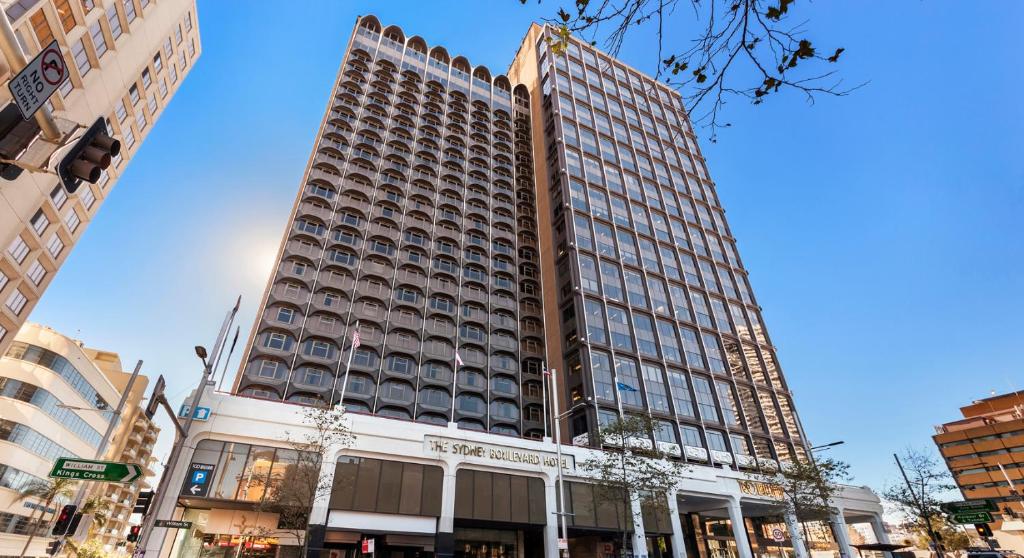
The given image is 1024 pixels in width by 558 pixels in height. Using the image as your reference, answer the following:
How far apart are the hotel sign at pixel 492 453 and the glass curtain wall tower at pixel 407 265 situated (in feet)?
27.0

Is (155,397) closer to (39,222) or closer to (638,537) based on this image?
(39,222)

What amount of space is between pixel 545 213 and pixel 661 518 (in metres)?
43.5

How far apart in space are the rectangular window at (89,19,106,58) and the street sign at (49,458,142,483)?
89.3 ft

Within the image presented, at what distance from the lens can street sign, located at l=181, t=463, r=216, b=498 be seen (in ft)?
93.0

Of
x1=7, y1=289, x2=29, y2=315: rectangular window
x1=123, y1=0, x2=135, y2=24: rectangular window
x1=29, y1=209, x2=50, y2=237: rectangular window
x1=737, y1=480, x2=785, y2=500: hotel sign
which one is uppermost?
x1=123, y1=0, x2=135, y2=24: rectangular window

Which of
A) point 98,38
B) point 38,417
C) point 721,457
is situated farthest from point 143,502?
point 721,457

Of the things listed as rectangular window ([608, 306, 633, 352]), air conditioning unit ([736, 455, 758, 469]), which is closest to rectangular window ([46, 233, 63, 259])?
rectangular window ([608, 306, 633, 352])

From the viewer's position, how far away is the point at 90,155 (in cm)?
549

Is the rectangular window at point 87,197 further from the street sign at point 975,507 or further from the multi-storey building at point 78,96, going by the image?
the street sign at point 975,507

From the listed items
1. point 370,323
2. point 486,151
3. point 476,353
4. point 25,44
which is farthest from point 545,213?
point 25,44

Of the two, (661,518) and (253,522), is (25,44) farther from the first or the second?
(661,518)

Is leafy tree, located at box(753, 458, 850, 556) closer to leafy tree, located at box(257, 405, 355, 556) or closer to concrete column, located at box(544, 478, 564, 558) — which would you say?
concrete column, located at box(544, 478, 564, 558)

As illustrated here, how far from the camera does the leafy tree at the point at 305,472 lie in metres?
27.7

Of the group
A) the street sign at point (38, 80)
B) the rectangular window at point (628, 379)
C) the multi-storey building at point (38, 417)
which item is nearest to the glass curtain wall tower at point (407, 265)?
the rectangular window at point (628, 379)
